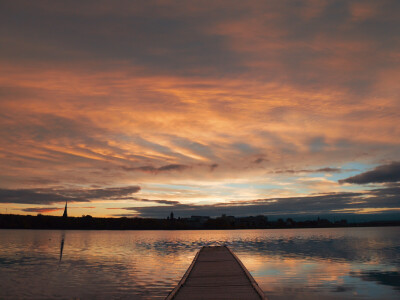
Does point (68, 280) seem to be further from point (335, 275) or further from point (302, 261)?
point (302, 261)

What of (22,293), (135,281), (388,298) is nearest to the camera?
(388,298)

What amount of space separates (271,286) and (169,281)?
840cm

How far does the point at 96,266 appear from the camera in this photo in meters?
37.6

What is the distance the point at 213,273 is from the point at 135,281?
21.2 ft

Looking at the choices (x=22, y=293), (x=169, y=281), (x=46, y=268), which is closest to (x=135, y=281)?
(x=169, y=281)

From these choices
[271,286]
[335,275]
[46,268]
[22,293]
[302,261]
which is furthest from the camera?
[302,261]

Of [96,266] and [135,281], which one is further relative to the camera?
[96,266]

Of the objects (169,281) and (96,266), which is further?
(96,266)

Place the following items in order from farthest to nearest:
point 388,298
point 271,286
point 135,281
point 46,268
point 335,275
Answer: point 46,268 < point 335,275 < point 135,281 < point 271,286 < point 388,298

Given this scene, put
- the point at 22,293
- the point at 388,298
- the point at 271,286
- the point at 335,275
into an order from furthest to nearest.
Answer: the point at 335,275 < the point at 271,286 < the point at 22,293 < the point at 388,298

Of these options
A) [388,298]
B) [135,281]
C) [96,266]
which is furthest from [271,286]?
[96,266]

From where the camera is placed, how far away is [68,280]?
2891cm

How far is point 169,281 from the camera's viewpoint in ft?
93.9

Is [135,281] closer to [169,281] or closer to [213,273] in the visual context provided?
[169,281]
